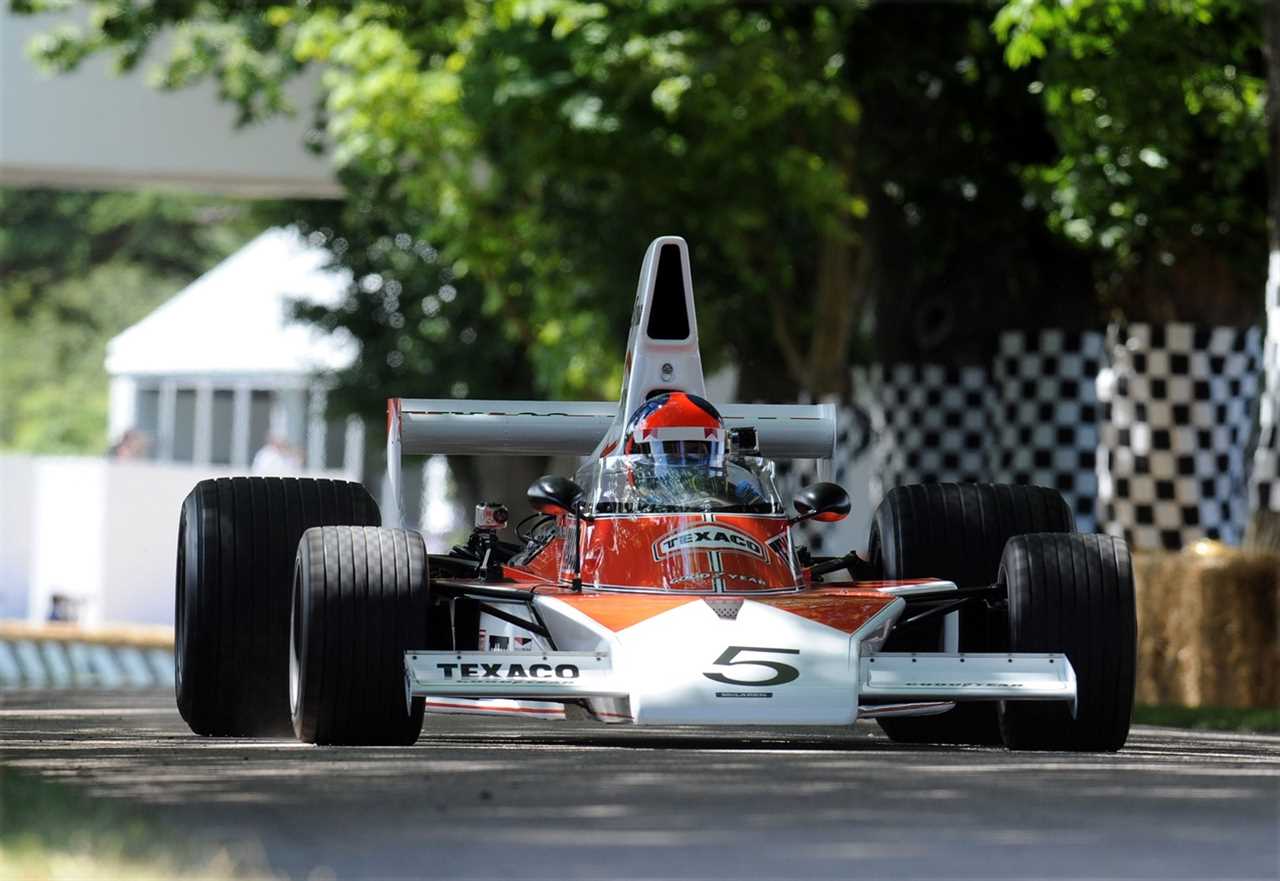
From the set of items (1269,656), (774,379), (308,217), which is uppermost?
(308,217)

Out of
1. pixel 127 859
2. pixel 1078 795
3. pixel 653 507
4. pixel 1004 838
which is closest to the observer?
pixel 127 859

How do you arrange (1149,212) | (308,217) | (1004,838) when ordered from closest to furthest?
(1004,838), (1149,212), (308,217)

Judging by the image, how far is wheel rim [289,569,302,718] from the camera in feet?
29.5

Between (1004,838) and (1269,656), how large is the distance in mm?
10469

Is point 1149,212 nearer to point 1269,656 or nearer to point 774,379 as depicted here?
point 1269,656

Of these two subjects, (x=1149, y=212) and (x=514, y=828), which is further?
(x=1149, y=212)

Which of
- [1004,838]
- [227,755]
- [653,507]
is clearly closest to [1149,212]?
[653,507]

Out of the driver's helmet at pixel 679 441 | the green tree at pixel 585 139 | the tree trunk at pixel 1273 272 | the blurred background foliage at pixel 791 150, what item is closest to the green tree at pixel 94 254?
the green tree at pixel 585 139

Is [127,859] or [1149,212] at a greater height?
[1149,212]

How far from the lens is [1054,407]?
22.5m

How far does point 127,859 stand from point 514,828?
0.99m

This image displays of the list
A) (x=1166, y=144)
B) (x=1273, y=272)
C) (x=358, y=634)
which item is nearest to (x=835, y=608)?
(x=358, y=634)

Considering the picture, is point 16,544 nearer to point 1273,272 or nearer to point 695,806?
point 1273,272

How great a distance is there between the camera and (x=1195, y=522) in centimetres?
2062
